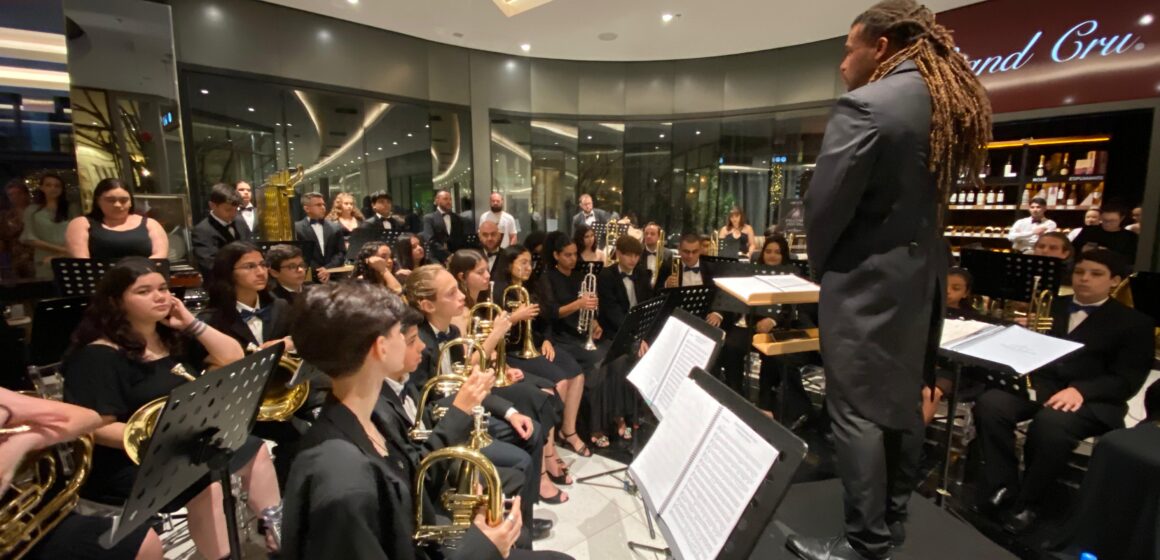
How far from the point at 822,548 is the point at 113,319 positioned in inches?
110

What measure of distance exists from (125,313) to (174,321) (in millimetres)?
195

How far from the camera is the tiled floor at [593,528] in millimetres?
2525

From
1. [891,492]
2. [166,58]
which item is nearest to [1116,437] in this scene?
[891,492]

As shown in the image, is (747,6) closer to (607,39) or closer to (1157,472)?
(607,39)

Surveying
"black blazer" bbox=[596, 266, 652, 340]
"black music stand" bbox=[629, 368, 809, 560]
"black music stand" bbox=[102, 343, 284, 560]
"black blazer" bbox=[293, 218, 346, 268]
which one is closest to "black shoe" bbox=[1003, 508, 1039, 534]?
"black music stand" bbox=[629, 368, 809, 560]

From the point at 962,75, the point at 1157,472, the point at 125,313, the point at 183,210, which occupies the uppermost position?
the point at 962,75

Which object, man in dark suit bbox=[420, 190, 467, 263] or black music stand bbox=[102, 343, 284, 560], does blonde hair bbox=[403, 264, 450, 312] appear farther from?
man in dark suit bbox=[420, 190, 467, 263]

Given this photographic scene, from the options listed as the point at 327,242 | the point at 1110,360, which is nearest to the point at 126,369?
the point at 327,242

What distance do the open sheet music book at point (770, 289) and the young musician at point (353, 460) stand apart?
1242mm

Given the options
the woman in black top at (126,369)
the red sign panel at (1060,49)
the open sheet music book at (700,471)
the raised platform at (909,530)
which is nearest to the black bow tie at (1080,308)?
the raised platform at (909,530)

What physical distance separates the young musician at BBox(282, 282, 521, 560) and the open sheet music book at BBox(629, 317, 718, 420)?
0.76 metres

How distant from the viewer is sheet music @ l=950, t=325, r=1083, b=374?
221 centimetres

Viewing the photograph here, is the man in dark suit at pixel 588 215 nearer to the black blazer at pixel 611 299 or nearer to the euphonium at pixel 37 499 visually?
the black blazer at pixel 611 299

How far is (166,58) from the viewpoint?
18.7ft
